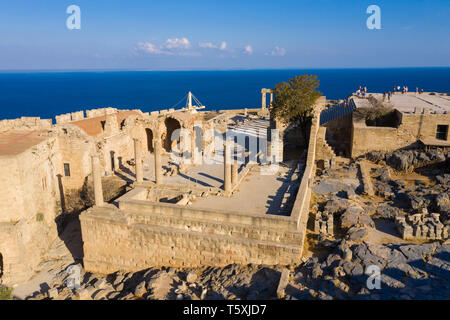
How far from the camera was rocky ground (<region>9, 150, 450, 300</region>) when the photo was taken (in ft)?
37.8

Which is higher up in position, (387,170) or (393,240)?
(387,170)

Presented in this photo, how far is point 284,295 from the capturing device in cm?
1169

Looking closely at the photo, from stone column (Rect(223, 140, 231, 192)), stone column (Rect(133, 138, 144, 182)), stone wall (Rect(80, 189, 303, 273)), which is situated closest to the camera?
stone wall (Rect(80, 189, 303, 273))

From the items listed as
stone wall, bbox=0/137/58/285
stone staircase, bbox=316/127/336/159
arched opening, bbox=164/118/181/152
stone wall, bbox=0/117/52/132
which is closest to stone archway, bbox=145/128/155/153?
arched opening, bbox=164/118/181/152

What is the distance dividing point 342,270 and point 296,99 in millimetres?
14506

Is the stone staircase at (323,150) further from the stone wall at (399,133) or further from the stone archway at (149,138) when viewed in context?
the stone archway at (149,138)

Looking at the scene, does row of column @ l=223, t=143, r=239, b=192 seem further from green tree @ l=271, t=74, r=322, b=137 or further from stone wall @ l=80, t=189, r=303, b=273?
green tree @ l=271, t=74, r=322, b=137

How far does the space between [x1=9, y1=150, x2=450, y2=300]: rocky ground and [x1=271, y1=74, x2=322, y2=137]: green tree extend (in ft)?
23.1

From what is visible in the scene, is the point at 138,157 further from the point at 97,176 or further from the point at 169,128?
the point at 169,128

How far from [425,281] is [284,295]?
177 inches

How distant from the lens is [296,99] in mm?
24359
